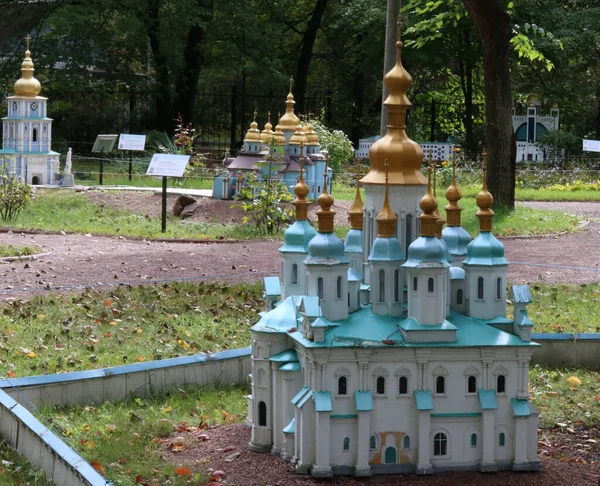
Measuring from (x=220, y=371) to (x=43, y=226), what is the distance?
10947mm

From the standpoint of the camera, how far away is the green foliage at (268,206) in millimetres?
20219

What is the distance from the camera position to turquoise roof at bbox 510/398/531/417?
7.96 metres

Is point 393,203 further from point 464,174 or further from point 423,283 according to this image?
point 464,174

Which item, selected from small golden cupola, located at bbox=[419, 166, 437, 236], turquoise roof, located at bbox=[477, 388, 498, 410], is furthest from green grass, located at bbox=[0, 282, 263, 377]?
turquoise roof, located at bbox=[477, 388, 498, 410]

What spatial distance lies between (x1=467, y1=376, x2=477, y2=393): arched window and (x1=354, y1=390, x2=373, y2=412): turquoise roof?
680mm

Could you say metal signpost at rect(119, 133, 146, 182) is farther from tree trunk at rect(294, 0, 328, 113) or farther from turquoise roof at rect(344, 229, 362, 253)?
turquoise roof at rect(344, 229, 362, 253)

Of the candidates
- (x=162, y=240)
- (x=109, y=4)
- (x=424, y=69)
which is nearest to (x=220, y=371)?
(x=162, y=240)

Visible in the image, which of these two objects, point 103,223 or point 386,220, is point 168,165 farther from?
point 386,220

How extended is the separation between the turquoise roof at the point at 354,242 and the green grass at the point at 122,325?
2.76 meters

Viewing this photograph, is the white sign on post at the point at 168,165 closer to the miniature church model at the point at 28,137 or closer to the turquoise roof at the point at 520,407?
the miniature church model at the point at 28,137

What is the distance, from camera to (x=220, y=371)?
10336mm

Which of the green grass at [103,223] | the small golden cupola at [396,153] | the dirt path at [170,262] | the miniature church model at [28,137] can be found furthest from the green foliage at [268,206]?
the small golden cupola at [396,153]

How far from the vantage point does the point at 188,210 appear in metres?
23.0

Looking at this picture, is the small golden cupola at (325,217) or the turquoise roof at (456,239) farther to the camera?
the turquoise roof at (456,239)
